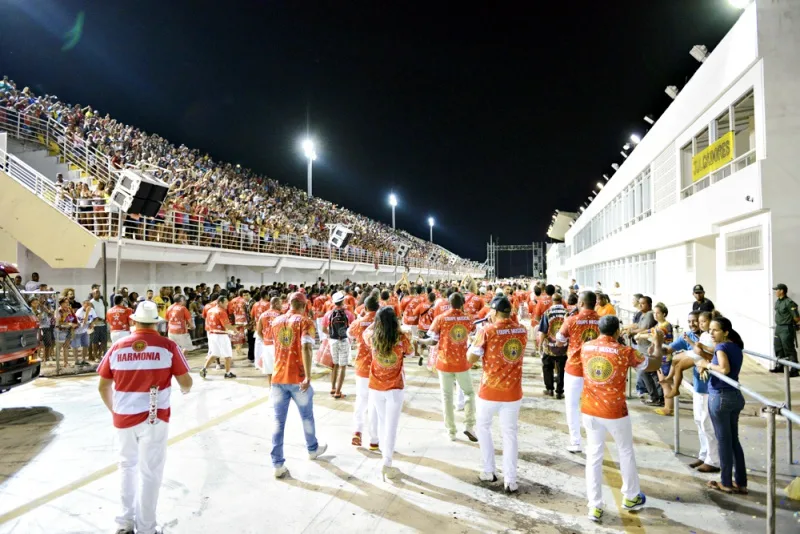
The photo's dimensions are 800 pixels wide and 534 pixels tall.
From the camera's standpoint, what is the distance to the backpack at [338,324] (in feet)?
28.9

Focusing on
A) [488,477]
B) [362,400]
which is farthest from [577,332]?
[362,400]

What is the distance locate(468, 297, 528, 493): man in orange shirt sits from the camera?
508 cm

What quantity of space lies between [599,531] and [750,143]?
12.0 meters

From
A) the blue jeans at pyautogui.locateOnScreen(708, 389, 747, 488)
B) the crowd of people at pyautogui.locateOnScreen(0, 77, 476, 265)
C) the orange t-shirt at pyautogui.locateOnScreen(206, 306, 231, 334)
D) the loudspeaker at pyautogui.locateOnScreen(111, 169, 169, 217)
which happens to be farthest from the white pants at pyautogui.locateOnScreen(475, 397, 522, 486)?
the crowd of people at pyautogui.locateOnScreen(0, 77, 476, 265)

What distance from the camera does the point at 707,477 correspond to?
5477mm

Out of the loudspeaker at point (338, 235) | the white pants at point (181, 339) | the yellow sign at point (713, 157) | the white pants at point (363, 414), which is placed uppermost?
the yellow sign at point (713, 157)

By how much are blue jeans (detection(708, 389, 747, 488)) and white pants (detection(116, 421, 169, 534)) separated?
5.29m

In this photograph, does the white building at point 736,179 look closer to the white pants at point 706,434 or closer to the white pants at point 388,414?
the white pants at point 706,434

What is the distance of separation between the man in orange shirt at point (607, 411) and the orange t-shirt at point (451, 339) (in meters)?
2.10

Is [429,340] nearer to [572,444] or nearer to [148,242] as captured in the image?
[572,444]

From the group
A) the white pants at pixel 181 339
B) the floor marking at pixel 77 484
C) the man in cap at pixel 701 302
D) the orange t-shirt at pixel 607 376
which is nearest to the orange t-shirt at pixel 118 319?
the white pants at pixel 181 339

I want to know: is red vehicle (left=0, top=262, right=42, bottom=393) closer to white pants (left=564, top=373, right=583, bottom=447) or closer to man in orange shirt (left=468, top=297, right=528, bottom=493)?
man in orange shirt (left=468, top=297, right=528, bottom=493)

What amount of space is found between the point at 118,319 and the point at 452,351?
26.0ft

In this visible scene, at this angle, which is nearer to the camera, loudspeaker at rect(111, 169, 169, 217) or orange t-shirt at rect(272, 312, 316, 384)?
orange t-shirt at rect(272, 312, 316, 384)
